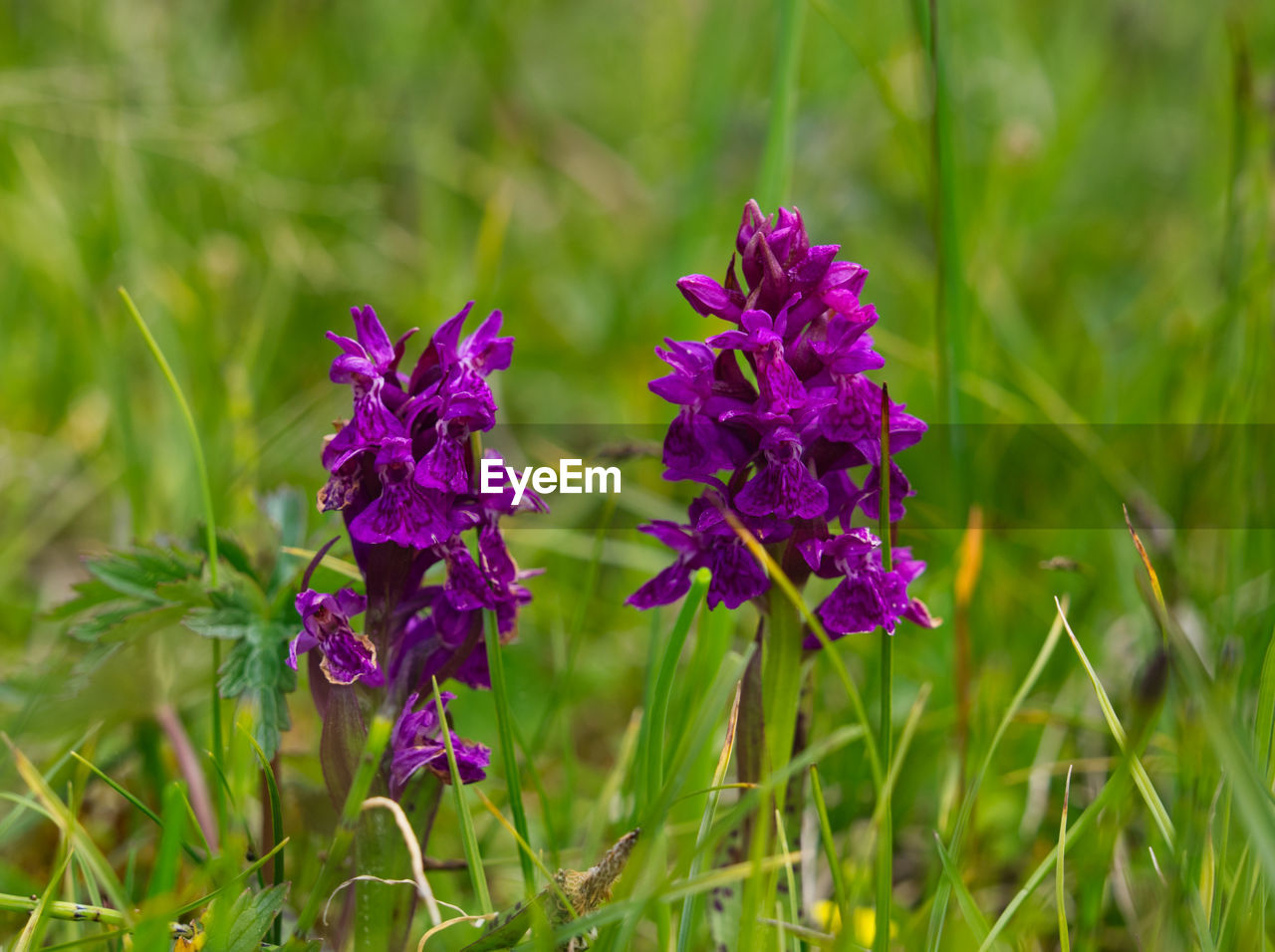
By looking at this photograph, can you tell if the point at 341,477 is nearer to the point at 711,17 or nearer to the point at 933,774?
the point at 933,774

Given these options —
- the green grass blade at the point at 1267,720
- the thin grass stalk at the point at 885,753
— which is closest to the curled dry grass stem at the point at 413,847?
the thin grass stalk at the point at 885,753

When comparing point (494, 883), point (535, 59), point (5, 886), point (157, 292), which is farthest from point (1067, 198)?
point (5, 886)

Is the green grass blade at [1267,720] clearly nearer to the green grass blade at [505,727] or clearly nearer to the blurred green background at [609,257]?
the blurred green background at [609,257]

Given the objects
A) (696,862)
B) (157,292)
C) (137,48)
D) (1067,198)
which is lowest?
(696,862)

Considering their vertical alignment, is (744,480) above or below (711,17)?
below

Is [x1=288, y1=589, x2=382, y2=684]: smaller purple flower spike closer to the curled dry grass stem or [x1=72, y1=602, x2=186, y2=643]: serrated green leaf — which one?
the curled dry grass stem

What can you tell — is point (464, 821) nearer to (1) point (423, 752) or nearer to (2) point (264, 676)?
(1) point (423, 752)

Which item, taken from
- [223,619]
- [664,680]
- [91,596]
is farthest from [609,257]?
[664,680]

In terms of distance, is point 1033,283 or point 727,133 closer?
point 1033,283
